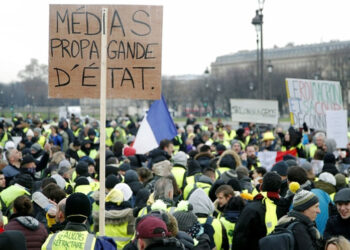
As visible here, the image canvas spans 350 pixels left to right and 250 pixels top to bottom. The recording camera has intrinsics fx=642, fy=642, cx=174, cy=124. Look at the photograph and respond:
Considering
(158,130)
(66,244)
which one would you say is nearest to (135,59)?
(66,244)

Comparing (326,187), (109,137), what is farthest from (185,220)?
(109,137)

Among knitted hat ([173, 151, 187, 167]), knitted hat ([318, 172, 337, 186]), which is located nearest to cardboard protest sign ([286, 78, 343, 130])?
knitted hat ([173, 151, 187, 167])

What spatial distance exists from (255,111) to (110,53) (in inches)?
498

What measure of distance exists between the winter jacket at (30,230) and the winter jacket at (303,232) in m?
2.11

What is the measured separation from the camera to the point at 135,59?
6020 mm

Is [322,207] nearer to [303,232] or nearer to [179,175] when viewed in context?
[303,232]

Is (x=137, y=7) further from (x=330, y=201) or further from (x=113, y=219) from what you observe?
(x=330, y=201)

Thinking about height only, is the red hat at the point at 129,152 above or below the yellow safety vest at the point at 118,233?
above

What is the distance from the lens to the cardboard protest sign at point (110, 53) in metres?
5.96

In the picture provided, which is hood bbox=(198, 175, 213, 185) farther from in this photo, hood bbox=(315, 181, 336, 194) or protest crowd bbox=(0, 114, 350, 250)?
hood bbox=(315, 181, 336, 194)

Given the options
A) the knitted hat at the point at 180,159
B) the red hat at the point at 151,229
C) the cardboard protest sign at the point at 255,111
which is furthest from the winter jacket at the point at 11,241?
the cardboard protest sign at the point at 255,111

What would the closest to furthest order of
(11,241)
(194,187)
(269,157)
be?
(11,241) → (194,187) → (269,157)

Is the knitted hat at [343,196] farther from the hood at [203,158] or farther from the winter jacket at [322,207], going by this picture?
the hood at [203,158]

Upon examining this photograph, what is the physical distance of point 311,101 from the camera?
623 inches
